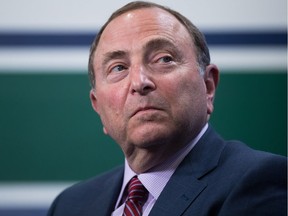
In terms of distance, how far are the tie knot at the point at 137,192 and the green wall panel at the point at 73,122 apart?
63 cm

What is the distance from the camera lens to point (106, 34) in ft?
5.33

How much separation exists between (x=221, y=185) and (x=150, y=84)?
347mm

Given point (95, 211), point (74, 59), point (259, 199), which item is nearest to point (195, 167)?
point (259, 199)

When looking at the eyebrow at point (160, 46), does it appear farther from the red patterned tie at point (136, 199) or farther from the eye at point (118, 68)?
the red patterned tie at point (136, 199)

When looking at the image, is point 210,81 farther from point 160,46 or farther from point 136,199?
point 136,199

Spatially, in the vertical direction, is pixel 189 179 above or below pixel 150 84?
below

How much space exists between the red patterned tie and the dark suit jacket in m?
0.12

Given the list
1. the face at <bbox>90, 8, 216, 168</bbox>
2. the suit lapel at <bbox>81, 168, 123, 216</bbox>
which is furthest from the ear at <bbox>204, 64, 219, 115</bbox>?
the suit lapel at <bbox>81, 168, 123, 216</bbox>

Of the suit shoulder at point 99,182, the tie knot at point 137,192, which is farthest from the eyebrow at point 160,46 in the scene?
the suit shoulder at point 99,182

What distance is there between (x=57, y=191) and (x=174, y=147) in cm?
85

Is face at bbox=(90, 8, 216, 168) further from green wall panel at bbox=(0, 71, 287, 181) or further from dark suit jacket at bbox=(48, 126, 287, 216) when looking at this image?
green wall panel at bbox=(0, 71, 287, 181)

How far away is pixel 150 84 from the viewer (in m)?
1.42

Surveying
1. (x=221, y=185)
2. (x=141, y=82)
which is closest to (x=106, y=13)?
(x=141, y=82)

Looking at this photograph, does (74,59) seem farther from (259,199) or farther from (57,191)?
(259,199)
